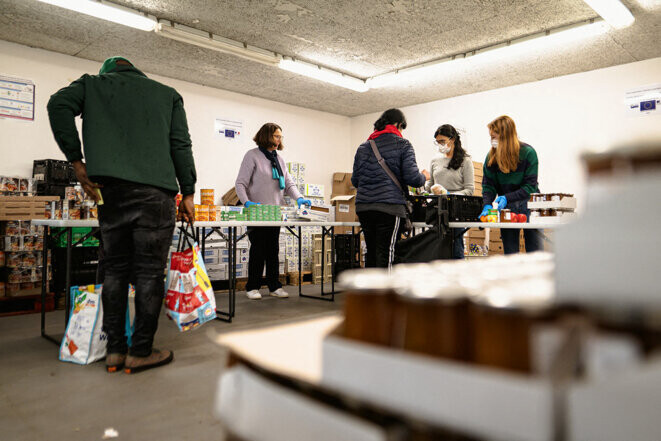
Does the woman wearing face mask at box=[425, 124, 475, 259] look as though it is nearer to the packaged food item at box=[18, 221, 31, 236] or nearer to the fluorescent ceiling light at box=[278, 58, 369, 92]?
the fluorescent ceiling light at box=[278, 58, 369, 92]

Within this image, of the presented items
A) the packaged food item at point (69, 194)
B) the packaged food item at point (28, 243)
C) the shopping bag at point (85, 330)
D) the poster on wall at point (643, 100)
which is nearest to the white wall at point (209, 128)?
the packaged food item at point (69, 194)

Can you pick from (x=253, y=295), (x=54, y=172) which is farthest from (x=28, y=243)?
(x=253, y=295)

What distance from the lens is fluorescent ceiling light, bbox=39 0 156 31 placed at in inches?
140

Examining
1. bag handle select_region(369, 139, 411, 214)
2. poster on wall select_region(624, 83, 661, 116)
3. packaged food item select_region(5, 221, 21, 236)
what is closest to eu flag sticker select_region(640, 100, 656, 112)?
poster on wall select_region(624, 83, 661, 116)

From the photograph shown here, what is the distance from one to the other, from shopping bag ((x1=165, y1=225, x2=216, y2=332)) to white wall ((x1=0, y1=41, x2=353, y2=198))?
3.36 m

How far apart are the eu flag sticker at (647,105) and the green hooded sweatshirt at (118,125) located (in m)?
5.27

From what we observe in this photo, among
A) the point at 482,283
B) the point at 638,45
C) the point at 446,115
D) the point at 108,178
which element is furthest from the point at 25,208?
the point at 638,45

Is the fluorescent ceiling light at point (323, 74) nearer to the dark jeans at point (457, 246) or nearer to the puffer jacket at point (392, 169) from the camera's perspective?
the puffer jacket at point (392, 169)

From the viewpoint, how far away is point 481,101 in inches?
249

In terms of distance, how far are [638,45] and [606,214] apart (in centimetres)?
546

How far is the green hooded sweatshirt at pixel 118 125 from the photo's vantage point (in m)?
1.96

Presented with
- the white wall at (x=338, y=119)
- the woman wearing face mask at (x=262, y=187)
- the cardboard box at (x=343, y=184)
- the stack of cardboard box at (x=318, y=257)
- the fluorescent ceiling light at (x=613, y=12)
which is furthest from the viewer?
the cardboard box at (x=343, y=184)

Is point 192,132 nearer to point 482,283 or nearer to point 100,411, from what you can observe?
point 100,411

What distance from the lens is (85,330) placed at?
226 centimetres
